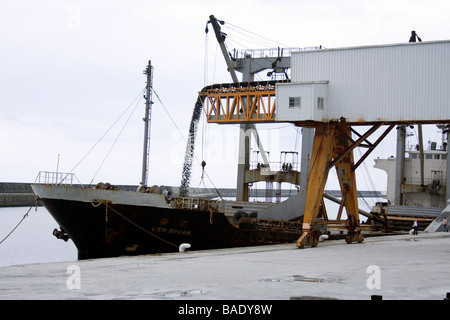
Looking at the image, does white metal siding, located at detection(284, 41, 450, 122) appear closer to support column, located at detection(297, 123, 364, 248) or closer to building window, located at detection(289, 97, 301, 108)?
building window, located at detection(289, 97, 301, 108)

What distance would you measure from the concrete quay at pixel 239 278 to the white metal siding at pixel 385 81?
6.61m

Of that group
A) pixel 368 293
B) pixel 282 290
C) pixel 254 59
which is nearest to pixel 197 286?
pixel 282 290

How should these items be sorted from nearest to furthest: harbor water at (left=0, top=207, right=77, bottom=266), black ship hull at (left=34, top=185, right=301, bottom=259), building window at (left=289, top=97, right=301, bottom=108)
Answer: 1. building window at (left=289, top=97, right=301, bottom=108)
2. black ship hull at (left=34, top=185, right=301, bottom=259)
3. harbor water at (left=0, top=207, right=77, bottom=266)

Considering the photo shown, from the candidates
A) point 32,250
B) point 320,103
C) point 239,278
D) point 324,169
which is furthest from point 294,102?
point 32,250

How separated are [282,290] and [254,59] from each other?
118 feet

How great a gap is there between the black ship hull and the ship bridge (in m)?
7.61

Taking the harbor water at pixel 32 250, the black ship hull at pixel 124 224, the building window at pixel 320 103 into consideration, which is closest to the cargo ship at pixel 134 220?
the black ship hull at pixel 124 224

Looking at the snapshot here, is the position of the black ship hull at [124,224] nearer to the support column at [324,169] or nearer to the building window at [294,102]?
the support column at [324,169]

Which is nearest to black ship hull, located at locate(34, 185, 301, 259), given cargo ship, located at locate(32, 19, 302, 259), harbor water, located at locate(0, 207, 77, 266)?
cargo ship, located at locate(32, 19, 302, 259)

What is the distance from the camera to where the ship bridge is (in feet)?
77.6

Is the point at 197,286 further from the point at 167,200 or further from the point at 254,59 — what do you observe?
the point at 254,59

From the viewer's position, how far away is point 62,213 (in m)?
29.5

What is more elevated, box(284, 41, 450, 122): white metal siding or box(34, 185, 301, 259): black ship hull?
box(284, 41, 450, 122): white metal siding

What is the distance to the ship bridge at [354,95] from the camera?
77.6 ft
